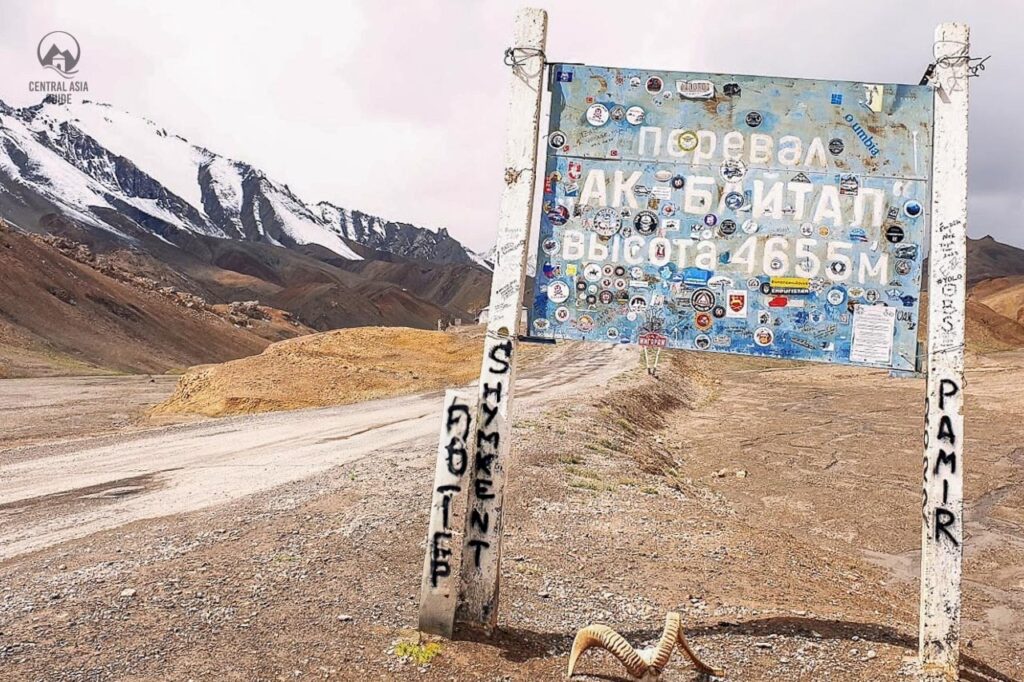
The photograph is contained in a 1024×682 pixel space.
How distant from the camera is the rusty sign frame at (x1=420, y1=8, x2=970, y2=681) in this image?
5.68 m

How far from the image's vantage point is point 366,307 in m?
135

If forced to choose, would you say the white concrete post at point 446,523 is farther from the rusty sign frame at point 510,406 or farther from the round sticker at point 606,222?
the round sticker at point 606,222

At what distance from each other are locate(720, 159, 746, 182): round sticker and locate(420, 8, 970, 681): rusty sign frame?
59.2 inches

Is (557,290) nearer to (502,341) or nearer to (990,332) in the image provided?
(502,341)

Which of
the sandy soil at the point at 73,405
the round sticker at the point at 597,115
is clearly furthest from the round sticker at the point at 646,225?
the sandy soil at the point at 73,405

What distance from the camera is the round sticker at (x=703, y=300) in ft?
20.4

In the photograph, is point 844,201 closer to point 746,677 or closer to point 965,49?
point 965,49

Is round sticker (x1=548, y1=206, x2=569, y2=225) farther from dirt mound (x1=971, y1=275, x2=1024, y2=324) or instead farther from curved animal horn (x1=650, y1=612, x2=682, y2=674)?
dirt mound (x1=971, y1=275, x2=1024, y2=324)

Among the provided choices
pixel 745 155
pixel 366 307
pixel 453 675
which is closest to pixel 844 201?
pixel 745 155

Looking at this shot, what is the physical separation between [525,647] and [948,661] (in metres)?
3.29

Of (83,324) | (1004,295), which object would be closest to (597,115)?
(83,324)

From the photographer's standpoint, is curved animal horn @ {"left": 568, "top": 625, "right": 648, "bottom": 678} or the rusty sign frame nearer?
curved animal horn @ {"left": 568, "top": 625, "right": 648, "bottom": 678}

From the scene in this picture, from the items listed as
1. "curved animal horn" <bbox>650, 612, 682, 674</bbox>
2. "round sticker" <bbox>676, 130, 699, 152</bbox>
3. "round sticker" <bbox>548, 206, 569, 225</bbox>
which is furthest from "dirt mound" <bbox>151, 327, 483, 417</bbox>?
"curved animal horn" <bbox>650, 612, 682, 674</bbox>

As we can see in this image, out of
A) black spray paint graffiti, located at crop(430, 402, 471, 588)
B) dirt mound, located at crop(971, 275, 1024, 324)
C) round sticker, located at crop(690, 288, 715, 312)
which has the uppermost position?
dirt mound, located at crop(971, 275, 1024, 324)
